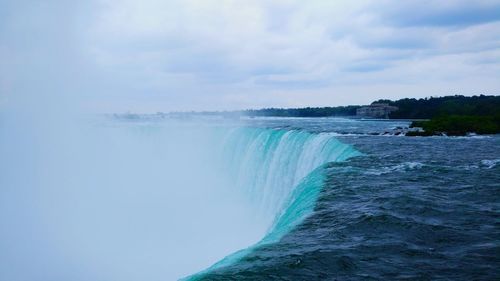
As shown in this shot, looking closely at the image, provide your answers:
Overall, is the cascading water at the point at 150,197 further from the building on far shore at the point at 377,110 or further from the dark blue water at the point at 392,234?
the building on far shore at the point at 377,110

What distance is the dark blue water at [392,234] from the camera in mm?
5102

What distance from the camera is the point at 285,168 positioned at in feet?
58.7

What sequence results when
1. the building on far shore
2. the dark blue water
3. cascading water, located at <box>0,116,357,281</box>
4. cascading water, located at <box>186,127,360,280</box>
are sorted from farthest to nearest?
the building on far shore
cascading water, located at <box>0,116,357,281</box>
cascading water, located at <box>186,127,360,280</box>
the dark blue water

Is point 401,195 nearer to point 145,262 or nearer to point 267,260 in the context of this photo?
point 267,260

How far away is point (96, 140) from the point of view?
127 ft

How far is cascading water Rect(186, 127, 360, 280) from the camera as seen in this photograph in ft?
35.8

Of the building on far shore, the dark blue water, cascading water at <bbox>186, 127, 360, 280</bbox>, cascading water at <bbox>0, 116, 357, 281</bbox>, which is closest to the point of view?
the dark blue water

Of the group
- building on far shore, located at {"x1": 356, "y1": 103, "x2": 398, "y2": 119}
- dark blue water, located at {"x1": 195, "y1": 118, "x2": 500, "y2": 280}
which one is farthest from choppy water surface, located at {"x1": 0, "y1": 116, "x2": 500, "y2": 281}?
building on far shore, located at {"x1": 356, "y1": 103, "x2": 398, "y2": 119}

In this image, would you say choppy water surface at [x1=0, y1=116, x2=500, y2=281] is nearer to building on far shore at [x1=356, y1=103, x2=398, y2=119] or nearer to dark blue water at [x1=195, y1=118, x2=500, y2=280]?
dark blue water at [x1=195, y1=118, x2=500, y2=280]

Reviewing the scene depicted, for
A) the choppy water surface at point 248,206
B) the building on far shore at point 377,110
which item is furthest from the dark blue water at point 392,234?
the building on far shore at point 377,110

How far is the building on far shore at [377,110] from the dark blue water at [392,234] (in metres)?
68.3

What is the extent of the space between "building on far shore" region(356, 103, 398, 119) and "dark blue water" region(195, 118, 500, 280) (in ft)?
224

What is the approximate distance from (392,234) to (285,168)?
449 inches

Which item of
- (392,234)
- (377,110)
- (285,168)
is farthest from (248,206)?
(377,110)
